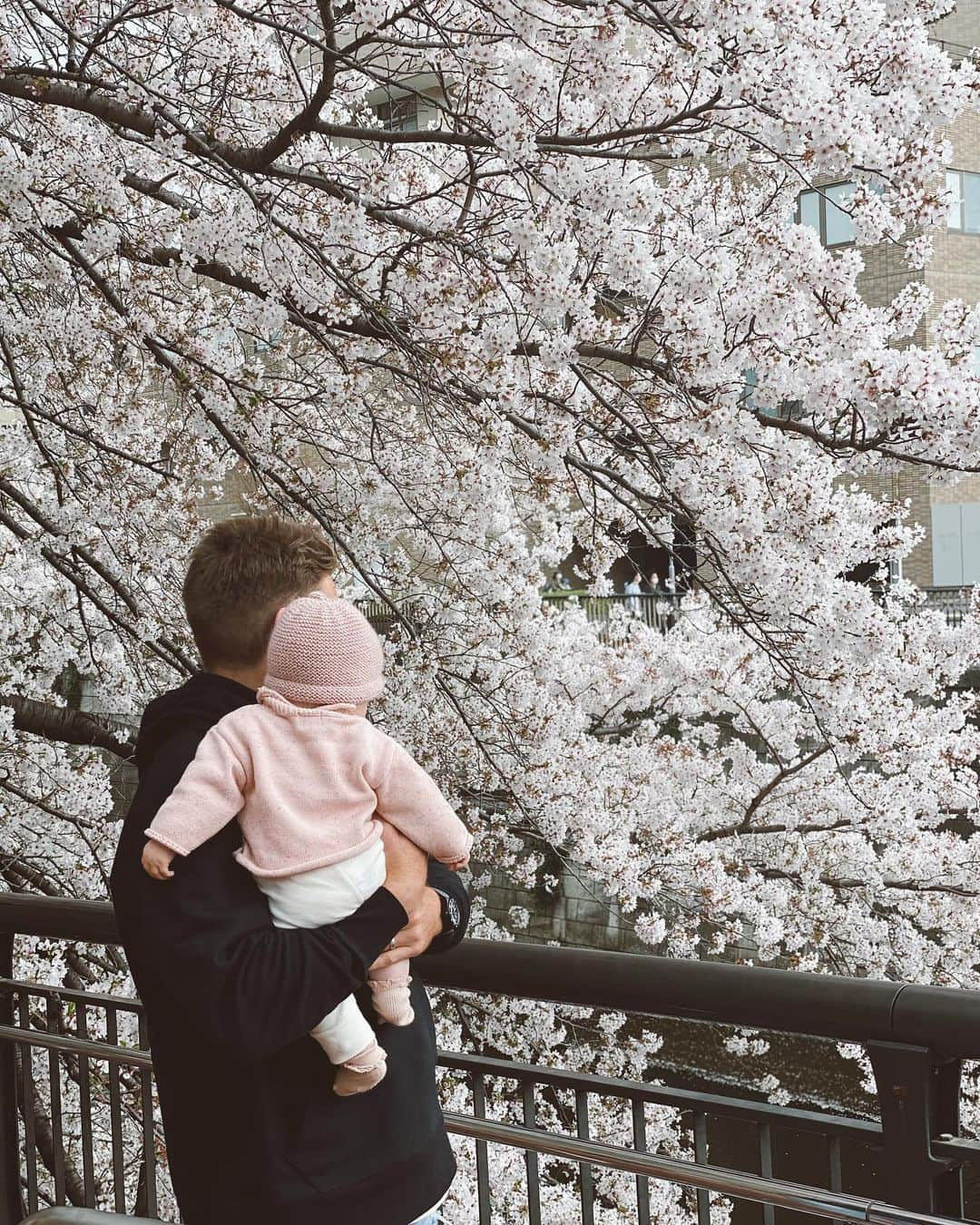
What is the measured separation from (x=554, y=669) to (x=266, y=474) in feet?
10.2

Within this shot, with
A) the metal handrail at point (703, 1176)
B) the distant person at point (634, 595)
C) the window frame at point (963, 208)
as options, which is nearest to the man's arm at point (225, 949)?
the metal handrail at point (703, 1176)

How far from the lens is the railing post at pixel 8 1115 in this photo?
2961 mm

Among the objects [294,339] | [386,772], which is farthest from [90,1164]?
[294,339]

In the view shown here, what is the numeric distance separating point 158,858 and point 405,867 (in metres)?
0.32

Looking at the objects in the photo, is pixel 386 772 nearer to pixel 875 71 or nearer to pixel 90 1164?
pixel 90 1164

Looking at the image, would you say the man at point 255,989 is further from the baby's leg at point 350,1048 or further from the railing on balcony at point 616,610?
the railing on balcony at point 616,610

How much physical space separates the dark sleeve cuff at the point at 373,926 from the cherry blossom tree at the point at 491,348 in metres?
2.09

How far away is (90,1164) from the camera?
9.20 feet

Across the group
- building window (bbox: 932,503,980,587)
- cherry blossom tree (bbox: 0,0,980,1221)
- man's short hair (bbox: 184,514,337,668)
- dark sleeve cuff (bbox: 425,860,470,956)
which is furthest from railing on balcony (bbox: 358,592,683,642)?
man's short hair (bbox: 184,514,337,668)

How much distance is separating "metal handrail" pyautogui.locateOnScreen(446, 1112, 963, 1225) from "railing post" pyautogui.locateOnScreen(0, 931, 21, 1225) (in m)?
1.27

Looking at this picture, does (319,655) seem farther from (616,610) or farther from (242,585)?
(616,610)

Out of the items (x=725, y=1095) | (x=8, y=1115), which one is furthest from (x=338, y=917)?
(x=8, y=1115)

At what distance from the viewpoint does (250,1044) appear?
4.70 ft

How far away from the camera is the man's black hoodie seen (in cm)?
144
